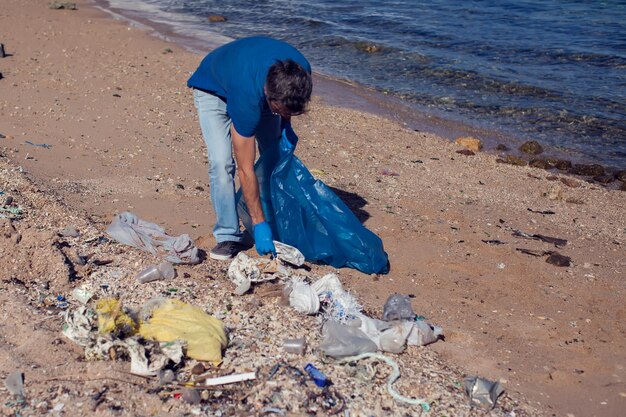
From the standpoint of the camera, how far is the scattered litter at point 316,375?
3.44 metres

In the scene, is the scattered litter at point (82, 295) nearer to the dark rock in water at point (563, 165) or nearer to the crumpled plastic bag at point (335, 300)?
the crumpled plastic bag at point (335, 300)

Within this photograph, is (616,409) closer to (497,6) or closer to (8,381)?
(8,381)

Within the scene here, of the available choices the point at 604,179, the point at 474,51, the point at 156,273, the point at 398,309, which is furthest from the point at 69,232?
the point at 474,51

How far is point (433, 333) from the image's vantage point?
408 centimetres

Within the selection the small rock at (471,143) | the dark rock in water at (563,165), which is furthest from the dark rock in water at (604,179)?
the small rock at (471,143)

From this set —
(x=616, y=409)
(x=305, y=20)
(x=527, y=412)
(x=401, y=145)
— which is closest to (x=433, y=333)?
(x=527, y=412)

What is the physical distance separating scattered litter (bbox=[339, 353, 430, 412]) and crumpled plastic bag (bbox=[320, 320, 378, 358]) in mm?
30

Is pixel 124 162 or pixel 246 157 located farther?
pixel 124 162

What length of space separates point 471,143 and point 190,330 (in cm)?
548

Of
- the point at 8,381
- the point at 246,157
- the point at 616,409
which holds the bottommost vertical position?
the point at 616,409

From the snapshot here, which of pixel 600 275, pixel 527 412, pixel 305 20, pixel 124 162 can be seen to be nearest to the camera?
pixel 527 412

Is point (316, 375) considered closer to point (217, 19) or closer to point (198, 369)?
point (198, 369)

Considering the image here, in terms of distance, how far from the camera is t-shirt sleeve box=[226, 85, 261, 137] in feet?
13.0

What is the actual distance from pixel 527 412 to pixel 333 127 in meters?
4.89
